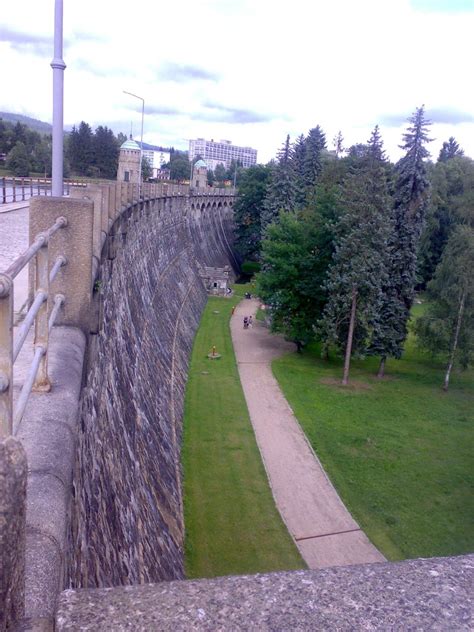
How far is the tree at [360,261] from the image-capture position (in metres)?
23.1

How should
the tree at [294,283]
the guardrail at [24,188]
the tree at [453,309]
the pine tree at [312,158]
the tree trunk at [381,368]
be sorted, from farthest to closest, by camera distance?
the pine tree at [312,158]
the tree at [294,283]
the tree trunk at [381,368]
the guardrail at [24,188]
the tree at [453,309]

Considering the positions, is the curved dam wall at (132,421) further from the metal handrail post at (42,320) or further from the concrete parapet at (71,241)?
the metal handrail post at (42,320)

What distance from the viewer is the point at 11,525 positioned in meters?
2.11

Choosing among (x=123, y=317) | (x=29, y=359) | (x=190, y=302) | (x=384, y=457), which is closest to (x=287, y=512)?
(x=384, y=457)

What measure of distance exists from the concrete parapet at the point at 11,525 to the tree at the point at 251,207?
4774 cm

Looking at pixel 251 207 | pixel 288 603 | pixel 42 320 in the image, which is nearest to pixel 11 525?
pixel 288 603

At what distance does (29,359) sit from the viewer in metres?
5.71

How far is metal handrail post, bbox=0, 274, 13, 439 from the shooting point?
93.4 inches

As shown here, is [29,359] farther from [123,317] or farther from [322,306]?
[322,306]

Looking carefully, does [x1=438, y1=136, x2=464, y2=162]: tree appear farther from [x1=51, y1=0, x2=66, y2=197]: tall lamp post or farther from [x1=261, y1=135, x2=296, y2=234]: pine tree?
[x1=51, y1=0, x2=66, y2=197]: tall lamp post

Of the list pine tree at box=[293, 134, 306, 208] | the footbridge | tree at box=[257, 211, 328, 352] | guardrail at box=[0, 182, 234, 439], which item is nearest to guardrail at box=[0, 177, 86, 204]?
tree at box=[257, 211, 328, 352]

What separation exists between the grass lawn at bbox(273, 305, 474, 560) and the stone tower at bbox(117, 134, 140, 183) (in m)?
17.9

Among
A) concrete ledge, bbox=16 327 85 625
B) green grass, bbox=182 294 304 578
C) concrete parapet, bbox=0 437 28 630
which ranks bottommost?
green grass, bbox=182 294 304 578

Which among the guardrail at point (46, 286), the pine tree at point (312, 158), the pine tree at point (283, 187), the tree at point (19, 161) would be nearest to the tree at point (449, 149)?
the pine tree at point (312, 158)
